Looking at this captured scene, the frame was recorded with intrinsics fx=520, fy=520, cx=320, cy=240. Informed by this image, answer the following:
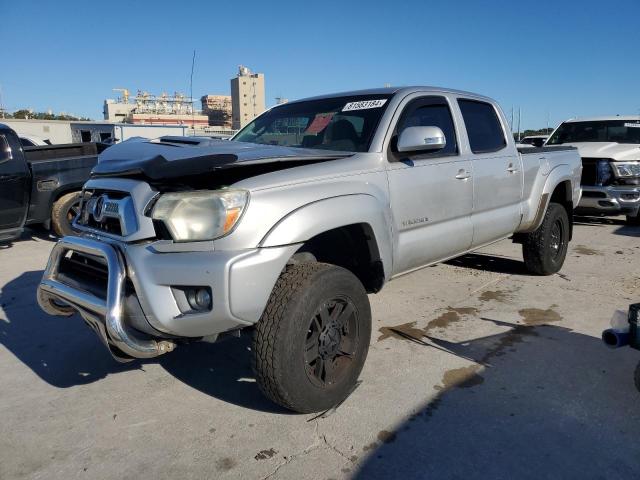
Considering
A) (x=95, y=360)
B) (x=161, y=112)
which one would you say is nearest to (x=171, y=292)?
(x=95, y=360)

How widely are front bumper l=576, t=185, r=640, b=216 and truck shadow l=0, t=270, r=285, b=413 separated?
23.0 feet

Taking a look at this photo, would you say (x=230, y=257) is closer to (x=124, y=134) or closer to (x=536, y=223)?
(x=536, y=223)

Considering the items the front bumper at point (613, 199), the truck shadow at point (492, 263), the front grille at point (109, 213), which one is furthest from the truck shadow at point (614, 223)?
the front grille at point (109, 213)

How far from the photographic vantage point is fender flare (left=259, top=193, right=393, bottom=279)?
2.55 meters

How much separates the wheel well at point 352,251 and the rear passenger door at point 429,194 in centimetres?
21

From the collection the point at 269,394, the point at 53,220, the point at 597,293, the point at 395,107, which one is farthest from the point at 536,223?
the point at 53,220

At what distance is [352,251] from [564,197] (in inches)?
143

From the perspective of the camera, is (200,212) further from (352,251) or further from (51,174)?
(51,174)

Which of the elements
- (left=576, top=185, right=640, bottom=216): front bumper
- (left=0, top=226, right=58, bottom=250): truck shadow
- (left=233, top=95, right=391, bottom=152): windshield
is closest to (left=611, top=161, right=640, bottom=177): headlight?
(left=576, top=185, right=640, bottom=216): front bumper

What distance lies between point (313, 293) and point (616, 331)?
5.43ft

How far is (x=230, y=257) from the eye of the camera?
2.38 metres

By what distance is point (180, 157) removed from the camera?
9.00 feet

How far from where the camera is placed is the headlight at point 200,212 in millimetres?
2447

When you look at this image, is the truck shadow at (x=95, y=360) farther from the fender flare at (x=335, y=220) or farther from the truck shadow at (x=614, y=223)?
the truck shadow at (x=614, y=223)
